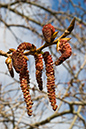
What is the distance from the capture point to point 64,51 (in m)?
0.50

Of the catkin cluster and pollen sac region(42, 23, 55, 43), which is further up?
pollen sac region(42, 23, 55, 43)

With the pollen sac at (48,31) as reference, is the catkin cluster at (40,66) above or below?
below

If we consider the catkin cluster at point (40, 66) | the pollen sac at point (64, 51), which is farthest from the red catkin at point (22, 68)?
the pollen sac at point (64, 51)

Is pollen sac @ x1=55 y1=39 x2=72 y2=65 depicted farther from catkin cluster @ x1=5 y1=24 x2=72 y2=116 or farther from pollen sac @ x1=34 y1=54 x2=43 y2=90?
pollen sac @ x1=34 y1=54 x2=43 y2=90

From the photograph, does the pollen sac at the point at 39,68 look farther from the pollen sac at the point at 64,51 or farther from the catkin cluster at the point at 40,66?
the pollen sac at the point at 64,51

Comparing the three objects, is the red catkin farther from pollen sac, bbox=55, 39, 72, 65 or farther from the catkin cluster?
pollen sac, bbox=55, 39, 72, 65

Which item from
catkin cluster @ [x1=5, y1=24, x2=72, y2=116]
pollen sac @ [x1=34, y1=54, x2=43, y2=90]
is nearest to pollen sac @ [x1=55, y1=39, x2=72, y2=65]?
catkin cluster @ [x1=5, y1=24, x2=72, y2=116]

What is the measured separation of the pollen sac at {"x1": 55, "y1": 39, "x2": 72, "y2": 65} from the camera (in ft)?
1.58

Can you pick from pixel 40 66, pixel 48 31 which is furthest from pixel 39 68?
pixel 48 31

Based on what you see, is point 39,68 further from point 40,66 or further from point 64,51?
point 64,51

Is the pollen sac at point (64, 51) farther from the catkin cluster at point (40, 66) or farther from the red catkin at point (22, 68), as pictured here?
the red catkin at point (22, 68)

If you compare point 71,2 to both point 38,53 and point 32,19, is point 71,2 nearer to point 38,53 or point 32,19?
point 32,19

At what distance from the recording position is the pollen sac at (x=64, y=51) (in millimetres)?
482

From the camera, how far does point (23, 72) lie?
59 centimetres
